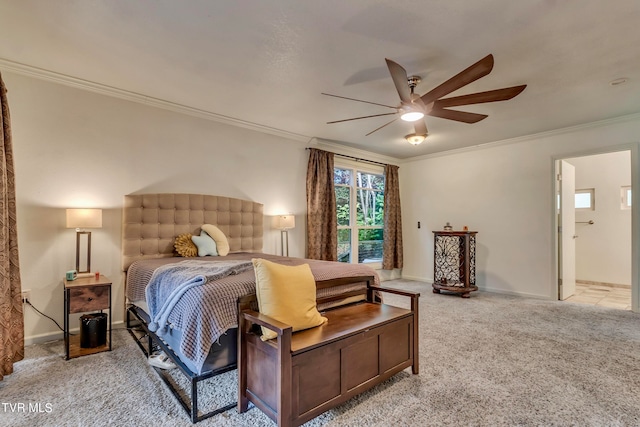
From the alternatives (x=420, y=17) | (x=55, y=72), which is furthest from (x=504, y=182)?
(x=55, y=72)

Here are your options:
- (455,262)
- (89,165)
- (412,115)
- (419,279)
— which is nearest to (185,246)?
(89,165)

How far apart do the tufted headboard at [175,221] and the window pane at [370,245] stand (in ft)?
8.01

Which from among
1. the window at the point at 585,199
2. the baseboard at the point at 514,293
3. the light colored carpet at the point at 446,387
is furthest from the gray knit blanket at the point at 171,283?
the window at the point at 585,199

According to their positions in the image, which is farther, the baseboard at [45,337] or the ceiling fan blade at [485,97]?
the baseboard at [45,337]

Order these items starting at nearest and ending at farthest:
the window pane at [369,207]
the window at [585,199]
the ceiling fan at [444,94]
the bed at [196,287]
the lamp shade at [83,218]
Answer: the bed at [196,287] → the ceiling fan at [444,94] → the lamp shade at [83,218] → the window at [585,199] → the window pane at [369,207]

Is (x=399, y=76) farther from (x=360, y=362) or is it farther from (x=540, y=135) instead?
(x=540, y=135)

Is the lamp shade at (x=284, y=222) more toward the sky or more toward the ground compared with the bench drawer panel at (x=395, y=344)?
more toward the sky

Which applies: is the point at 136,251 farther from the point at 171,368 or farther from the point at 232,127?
the point at 232,127

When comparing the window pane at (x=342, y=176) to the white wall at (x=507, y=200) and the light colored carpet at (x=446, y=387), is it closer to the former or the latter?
the white wall at (x=507, y=200)

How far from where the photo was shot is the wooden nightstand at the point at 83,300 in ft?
8.64

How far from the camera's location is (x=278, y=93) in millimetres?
3496

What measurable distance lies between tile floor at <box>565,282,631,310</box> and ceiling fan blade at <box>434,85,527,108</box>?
13.0 ft

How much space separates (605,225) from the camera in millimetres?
5984

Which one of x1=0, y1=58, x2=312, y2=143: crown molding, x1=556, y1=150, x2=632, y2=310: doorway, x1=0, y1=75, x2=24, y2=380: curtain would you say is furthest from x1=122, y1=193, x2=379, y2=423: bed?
x1=556, y1=150, x2=632, y2=310: doorway
